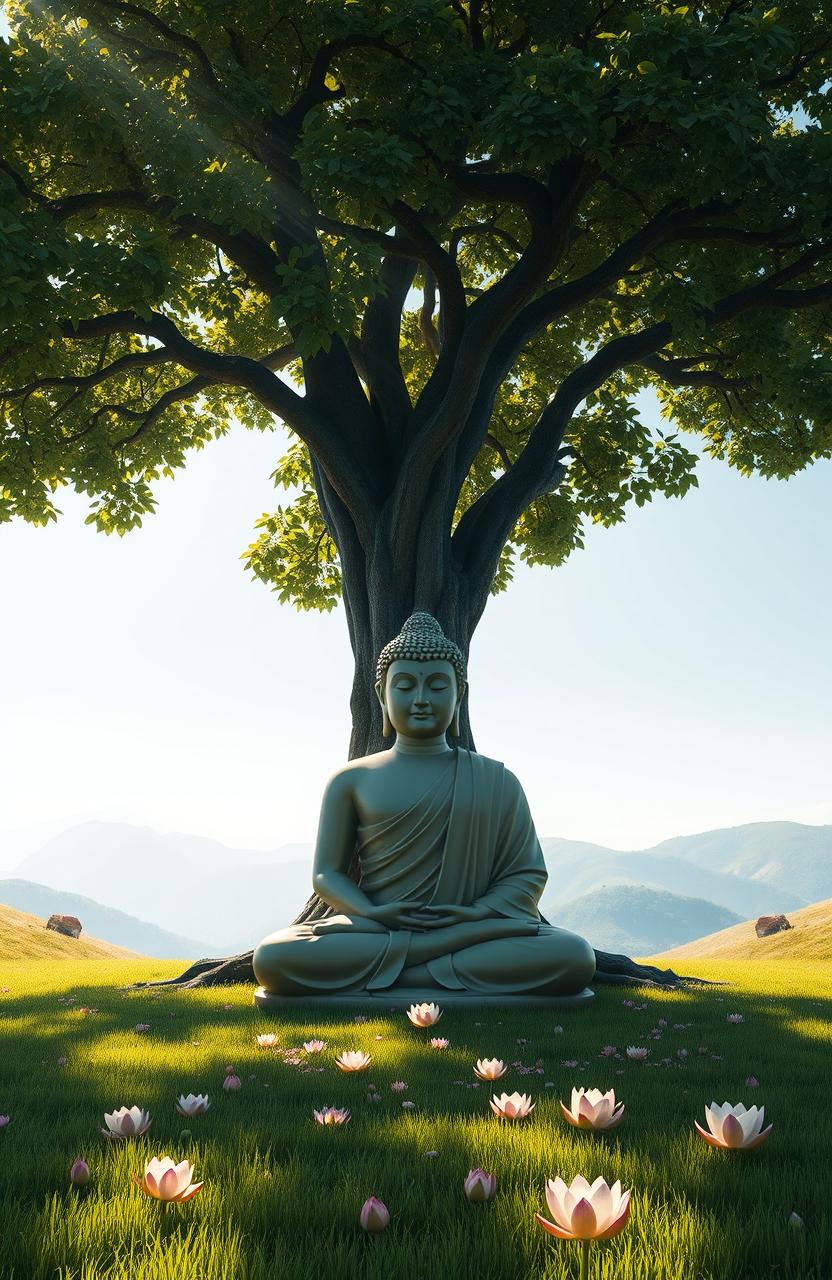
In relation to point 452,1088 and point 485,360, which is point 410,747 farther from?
point 452,1088

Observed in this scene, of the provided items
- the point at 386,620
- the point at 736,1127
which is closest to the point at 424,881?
the point at 386,620

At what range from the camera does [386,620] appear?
10680 millimetres

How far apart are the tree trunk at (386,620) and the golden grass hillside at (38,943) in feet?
41.9

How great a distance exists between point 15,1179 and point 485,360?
30.0 feet

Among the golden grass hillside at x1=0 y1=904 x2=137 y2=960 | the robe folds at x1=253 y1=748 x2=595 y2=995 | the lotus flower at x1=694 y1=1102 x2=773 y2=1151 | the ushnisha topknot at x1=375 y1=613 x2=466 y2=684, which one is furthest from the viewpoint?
the golden grass hillside at x1=0 y1=904 x2=137 y2=960

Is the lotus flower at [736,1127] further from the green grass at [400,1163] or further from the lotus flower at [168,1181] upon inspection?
the lotus flower at [168,1181]

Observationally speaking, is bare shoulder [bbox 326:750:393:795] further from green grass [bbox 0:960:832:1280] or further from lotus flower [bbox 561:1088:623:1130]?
lotus flower [bbox 561:1088:623:1130]

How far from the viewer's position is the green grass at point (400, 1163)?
6.86 ft

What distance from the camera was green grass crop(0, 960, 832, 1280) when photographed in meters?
2.09

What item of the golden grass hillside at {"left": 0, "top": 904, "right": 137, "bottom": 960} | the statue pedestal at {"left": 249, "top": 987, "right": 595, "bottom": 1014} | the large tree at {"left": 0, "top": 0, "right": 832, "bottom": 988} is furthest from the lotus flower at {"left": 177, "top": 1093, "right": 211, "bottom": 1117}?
the golden grass hillside at {"left": 0, "top": 904, "right": 137, "bottom": 960}

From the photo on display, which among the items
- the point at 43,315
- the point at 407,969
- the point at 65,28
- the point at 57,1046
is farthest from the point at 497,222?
the point at 57,1046

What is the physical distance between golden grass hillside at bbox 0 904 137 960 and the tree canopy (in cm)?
1231

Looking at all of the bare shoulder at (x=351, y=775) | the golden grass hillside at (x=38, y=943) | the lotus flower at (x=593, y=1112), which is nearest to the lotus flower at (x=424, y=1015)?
the lotus flower at (x=593, y=1112)

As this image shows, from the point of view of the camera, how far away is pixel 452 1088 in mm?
3943
